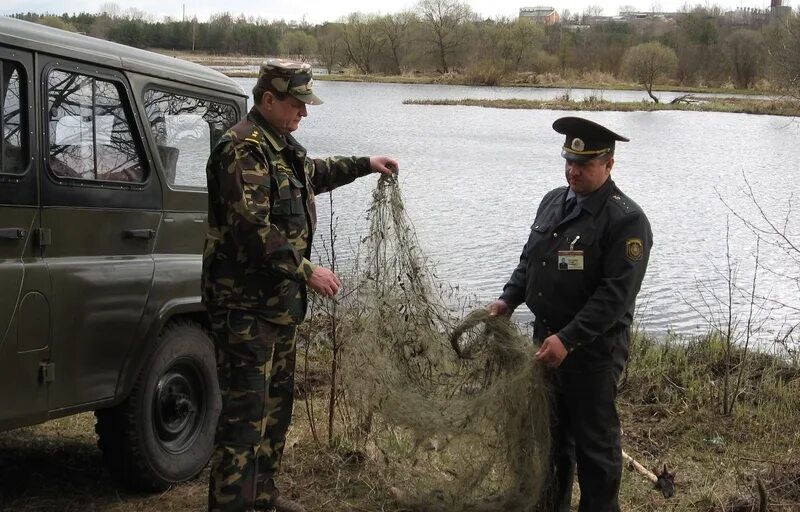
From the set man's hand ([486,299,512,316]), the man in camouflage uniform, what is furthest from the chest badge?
the man in camouflage uniform

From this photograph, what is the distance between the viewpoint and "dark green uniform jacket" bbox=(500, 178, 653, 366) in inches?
148

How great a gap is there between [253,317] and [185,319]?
89cm

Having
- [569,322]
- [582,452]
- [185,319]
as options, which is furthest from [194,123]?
[582,452]

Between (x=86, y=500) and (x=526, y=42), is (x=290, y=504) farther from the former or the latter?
(x=526, y=42)

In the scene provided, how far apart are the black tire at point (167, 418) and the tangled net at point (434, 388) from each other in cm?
75

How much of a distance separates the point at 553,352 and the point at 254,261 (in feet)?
4.27

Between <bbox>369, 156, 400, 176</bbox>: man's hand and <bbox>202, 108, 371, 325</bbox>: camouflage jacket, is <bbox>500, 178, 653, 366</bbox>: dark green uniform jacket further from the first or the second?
<bbox>202, 108, 371, 325</bbox>: camouflage jacket

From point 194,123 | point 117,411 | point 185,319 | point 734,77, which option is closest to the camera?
point 117,411

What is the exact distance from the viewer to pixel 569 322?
3947 mm

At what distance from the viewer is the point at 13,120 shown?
11.9ft

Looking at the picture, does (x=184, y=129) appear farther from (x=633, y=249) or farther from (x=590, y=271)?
(x=633, y=249)

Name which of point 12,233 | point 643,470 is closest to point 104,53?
point 12,233

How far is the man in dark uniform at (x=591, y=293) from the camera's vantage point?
12.4 ft

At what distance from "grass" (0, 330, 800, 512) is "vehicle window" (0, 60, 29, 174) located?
1.65 metres
